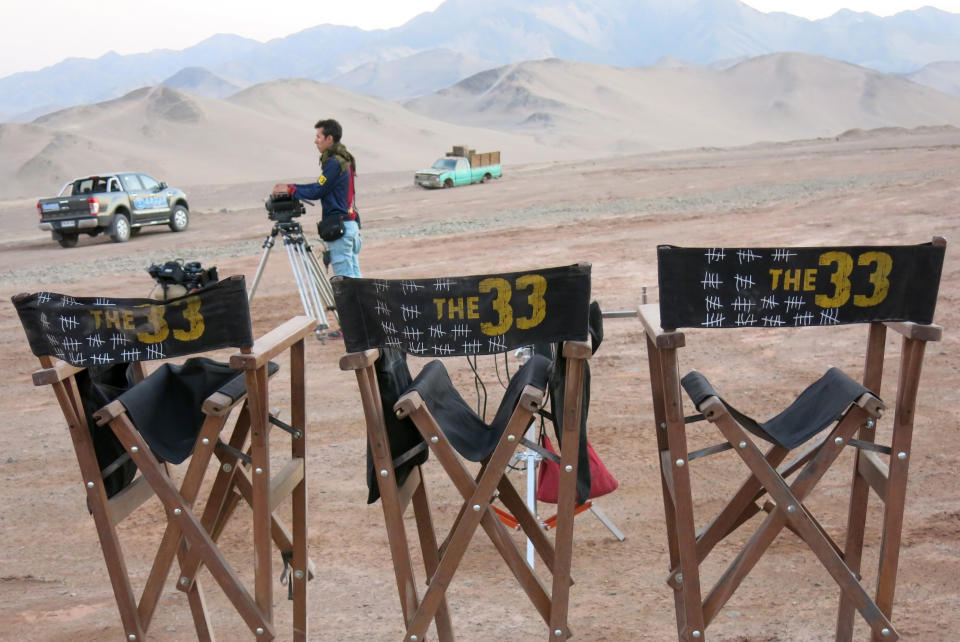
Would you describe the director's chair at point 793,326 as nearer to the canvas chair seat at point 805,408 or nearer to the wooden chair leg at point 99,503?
the canvas chair seat at point 805,408

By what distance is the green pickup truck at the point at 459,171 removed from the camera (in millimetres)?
30562

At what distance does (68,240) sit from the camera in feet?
68.2

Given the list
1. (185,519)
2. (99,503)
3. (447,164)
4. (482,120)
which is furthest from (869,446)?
(482,120)

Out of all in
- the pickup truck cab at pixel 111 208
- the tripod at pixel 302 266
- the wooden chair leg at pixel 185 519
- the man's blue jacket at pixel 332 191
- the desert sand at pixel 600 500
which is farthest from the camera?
the pickup truck cab at pixel 111 208

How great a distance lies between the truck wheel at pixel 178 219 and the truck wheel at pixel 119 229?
135cm

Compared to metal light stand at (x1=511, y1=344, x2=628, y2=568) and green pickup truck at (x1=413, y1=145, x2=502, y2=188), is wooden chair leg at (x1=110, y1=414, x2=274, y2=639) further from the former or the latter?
green pickup truck at (x1=413, y1=145, x2=502, y2=188)

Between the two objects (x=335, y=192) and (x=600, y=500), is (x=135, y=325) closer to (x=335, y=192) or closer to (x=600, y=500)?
(x=600, y=500)

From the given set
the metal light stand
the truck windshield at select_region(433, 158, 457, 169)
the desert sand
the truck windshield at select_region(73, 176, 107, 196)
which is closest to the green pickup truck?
the truck windshield at select_region(433, 158, 457, 169)

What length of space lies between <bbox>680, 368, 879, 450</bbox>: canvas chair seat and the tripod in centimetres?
564

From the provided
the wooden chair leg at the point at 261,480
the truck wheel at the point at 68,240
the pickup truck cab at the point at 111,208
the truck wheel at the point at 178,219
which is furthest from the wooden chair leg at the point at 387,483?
the truck wheel at the point at 178,219

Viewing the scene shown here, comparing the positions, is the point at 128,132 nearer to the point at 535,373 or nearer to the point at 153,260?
the point at 153,260

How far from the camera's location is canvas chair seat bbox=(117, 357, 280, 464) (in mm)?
3328

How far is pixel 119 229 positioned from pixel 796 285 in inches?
784

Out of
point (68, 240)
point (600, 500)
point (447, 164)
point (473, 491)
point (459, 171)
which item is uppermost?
point (473, 491)
